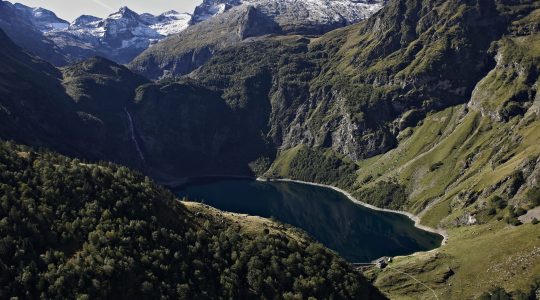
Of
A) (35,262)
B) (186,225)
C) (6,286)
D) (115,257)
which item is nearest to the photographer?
(6,286)

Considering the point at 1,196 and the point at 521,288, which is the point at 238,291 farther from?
the point at 521,288

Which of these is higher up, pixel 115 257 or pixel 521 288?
pixel 115 257

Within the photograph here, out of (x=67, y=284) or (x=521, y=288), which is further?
(x=521, y=288)

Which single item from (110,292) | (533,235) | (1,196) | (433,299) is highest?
(1,196)

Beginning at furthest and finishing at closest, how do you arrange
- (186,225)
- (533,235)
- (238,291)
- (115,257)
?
1. (533,235)
2. (186,225)
3. (238,291)
4. (115,257)

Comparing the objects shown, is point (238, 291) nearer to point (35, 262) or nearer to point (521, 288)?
point (35, 262)

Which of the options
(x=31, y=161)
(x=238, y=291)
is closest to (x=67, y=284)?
(x=238, y=291)
